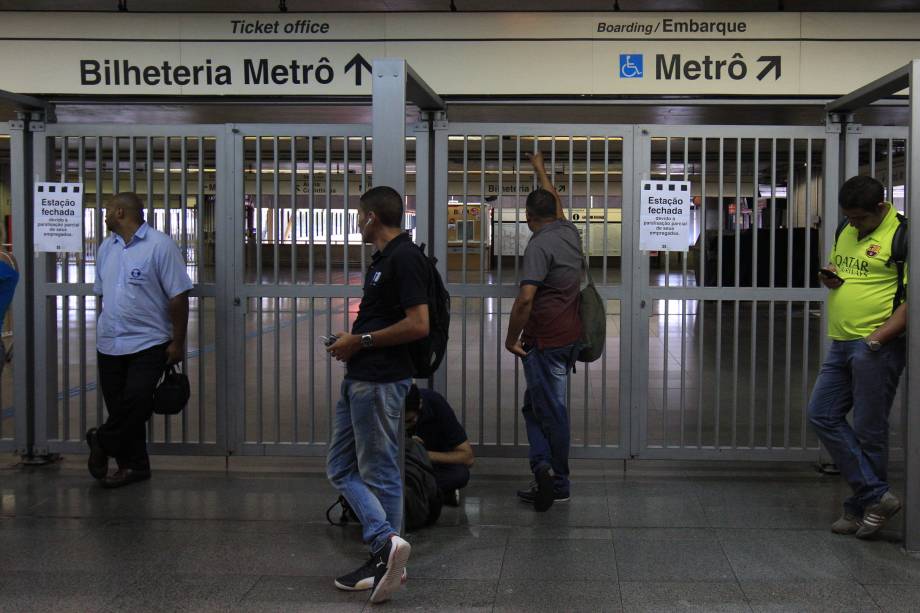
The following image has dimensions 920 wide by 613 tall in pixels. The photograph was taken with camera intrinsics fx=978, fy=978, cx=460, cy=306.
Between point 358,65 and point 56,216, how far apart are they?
2.24 meters

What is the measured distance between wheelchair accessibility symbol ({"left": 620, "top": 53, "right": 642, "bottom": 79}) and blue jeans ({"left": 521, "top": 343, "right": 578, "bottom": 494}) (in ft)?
7.14

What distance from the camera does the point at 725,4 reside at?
6629mm

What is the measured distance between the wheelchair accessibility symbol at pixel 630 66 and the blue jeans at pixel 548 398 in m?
2.18

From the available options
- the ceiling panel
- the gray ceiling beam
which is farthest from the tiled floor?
the ceiling panel

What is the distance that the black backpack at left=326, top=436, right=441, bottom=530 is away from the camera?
197 inches

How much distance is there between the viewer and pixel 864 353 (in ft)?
16.1

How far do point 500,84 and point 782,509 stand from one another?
10.8 ft

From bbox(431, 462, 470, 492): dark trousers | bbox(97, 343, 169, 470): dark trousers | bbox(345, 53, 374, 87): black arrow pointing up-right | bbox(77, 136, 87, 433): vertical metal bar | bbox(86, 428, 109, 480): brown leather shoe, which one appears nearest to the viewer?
bbox(431, 462, 470, 492): dark trousers

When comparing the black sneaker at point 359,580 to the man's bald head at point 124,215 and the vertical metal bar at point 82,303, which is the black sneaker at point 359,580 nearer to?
the man's bald head at point 124,215

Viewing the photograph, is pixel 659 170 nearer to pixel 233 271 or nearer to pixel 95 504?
pixel 233 271

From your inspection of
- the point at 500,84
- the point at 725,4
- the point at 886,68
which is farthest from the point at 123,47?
the point at 886,68

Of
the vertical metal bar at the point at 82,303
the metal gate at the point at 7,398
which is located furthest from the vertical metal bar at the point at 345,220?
the metal gate at the point at 7,398

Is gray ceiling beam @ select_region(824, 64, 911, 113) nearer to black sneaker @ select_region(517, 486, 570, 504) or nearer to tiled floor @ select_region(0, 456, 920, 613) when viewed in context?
tiled floor @ select_region(0, 456, 920, 613)

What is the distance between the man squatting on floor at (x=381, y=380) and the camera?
160 inches
